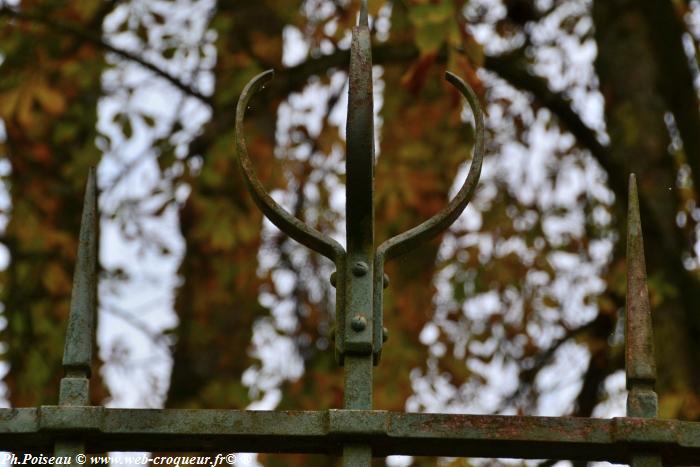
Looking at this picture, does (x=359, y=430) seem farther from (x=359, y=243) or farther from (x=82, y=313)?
(x=82, y=313)

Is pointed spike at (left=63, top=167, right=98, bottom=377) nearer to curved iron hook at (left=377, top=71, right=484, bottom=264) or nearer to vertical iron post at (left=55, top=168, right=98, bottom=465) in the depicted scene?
vertical iron post at (left=55, top=168, right=98, bottom=465)

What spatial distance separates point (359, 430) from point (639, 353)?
1.25ft

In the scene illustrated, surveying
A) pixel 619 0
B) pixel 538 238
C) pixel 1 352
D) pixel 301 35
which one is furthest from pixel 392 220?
pixel 1 352

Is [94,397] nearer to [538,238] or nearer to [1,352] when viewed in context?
[1,352]

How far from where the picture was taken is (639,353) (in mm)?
1506

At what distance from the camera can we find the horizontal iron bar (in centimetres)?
145

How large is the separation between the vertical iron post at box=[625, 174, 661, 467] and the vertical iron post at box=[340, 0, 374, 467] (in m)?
0.34

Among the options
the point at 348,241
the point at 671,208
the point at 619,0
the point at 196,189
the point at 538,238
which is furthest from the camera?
the point at 538,238

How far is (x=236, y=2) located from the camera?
22.9 feet

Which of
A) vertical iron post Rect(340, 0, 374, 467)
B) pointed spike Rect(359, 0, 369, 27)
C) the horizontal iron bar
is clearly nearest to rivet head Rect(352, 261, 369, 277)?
vertical iron post Rect(340, 0, 374, 467)

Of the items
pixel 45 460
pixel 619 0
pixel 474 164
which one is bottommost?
pixel 45 460

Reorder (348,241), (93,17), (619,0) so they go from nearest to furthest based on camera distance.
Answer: (348,241), (619,0), (93,17)

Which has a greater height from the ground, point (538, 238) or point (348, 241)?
point (538, 238)

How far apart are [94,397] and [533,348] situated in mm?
2761
